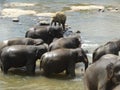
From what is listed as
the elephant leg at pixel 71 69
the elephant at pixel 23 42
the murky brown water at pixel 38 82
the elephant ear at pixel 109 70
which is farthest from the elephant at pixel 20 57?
the elephant ear at pixel 109 70

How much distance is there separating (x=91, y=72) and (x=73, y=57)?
5371 millimetres

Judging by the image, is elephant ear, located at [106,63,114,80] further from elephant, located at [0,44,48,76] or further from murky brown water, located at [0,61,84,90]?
elephant, located at [0,44,48,76]

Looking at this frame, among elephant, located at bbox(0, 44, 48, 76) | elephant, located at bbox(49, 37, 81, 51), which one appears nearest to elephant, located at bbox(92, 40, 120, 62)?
elephant, located at bbox(49, 37, 81, 51)

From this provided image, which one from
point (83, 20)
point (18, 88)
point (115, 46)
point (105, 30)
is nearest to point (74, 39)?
point (115, 46)

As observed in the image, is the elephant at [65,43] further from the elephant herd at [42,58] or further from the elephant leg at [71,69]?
the elephant leg at [71,69]

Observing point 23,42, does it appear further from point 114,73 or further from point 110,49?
point 114,73

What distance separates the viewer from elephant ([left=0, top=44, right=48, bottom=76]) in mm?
10289

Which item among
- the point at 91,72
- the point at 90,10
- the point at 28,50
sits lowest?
the point at 90,10

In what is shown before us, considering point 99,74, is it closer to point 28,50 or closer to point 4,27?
point 28,50

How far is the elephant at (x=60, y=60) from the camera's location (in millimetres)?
10031

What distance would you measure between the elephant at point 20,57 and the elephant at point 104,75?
18.2ft

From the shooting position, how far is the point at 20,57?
1034 centimetres

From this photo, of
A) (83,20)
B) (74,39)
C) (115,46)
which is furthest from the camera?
(83,20)

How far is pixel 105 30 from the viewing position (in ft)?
61.2
